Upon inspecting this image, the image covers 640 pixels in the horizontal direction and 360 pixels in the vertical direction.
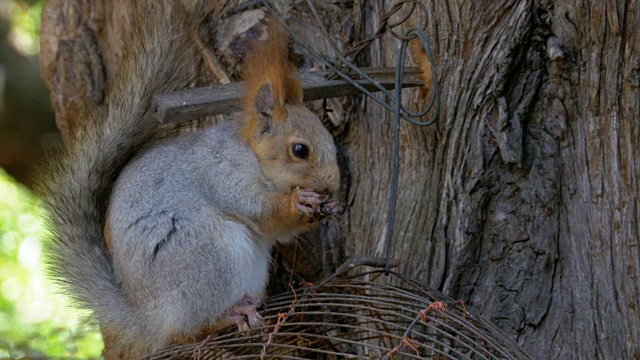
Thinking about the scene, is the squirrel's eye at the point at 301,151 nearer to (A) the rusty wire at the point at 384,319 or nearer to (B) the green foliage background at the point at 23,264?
(A) the rusty wire at the point at 384,319

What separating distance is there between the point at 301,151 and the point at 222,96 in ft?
0.59

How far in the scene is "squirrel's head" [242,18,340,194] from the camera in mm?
1513

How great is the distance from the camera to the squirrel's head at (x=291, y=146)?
1.53 metres

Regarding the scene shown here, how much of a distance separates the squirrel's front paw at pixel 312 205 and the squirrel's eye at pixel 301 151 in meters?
0.06

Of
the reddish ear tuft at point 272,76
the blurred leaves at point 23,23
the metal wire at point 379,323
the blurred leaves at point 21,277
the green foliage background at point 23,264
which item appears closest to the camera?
the metal wire at point 379,323

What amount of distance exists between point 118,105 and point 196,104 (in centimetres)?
29

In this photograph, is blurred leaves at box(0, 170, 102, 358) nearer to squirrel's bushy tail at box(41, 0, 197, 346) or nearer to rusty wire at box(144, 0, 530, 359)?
squirrel's bushy tail at box(41, 0, 197, 346)

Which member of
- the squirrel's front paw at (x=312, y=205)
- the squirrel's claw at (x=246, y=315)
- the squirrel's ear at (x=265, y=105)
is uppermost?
the squirrel's ear at (x=265, y=105)

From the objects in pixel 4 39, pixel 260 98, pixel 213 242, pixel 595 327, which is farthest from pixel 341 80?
pixel 4 39

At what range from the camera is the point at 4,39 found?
8.71 feet

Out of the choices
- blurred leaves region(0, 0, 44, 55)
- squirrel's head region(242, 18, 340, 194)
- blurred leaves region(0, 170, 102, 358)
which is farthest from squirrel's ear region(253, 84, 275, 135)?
blurred leaves region(0, 170, 102, 358)

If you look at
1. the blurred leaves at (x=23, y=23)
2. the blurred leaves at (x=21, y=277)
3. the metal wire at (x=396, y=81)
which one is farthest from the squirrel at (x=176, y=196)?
the blurred leaves at (x=21, y=277)

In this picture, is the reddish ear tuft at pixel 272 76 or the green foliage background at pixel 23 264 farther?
the green foliage background at pixel 23 264

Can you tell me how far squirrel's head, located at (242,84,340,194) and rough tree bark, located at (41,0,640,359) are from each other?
22 centimetres
